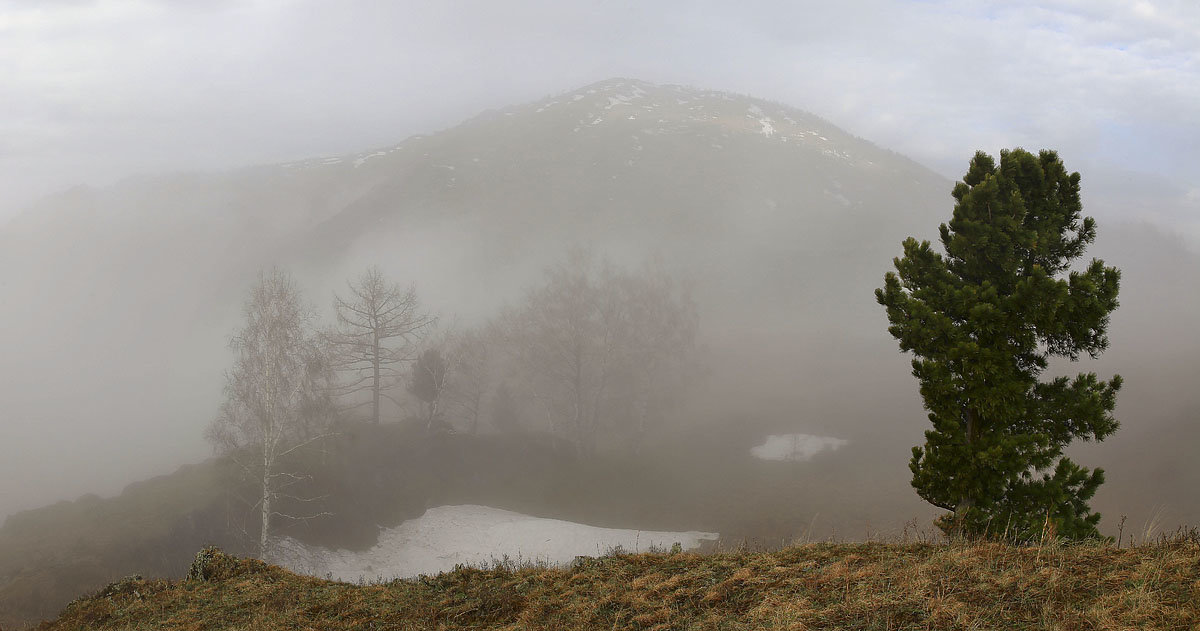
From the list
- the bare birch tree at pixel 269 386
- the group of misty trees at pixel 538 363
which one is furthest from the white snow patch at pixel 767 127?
the bare birch tree at pixel 269 386

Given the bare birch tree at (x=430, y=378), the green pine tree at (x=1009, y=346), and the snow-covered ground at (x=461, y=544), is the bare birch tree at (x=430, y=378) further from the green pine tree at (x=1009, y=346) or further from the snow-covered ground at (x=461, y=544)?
the green pine tree at (x=1009, y=346)

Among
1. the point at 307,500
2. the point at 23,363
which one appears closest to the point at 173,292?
the point at 23,363

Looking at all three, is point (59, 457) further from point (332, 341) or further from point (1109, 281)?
point (1109, 281)

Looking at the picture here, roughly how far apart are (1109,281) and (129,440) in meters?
91.6

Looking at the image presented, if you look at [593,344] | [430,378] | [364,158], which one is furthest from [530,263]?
[364,158]

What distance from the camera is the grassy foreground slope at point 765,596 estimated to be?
632cm

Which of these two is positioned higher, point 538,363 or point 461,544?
point 538,363

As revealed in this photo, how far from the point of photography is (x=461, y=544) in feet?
119

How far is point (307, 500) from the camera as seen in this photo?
3422 centimetres

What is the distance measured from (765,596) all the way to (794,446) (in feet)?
160

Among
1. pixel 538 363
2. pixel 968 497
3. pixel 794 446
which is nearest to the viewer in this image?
pixel 968 497

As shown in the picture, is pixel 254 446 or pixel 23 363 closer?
pixel 254 446

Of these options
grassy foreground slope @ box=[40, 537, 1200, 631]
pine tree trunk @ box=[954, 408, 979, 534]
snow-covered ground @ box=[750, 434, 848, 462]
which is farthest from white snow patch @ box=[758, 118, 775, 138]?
grassy foreground slope @ box=[40, 537, 1200, 631]

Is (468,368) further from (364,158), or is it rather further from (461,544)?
(364,158)
